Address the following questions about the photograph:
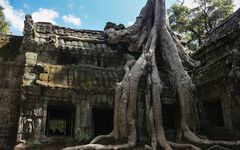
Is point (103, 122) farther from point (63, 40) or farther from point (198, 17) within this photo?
point (198, 17)

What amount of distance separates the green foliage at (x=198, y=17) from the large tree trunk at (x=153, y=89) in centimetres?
883

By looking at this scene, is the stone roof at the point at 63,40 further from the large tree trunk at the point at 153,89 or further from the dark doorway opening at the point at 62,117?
the dark doorway opening at the point at 62,117

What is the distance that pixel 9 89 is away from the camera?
878cm

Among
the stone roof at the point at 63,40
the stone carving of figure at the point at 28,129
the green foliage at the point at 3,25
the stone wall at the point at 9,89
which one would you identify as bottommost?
the stone carving of figure at the point at 28,129

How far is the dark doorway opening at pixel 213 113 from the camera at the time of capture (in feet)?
29.5

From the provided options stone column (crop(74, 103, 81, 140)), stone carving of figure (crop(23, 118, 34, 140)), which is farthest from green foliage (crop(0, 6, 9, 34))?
stone carving of figure (crop(23, 118, 34, 140))

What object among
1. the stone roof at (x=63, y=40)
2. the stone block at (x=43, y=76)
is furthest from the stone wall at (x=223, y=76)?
the stone block at (x=43, y=76)

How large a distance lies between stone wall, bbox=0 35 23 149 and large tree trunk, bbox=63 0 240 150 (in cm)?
259

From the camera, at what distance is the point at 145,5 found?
11.5 metres

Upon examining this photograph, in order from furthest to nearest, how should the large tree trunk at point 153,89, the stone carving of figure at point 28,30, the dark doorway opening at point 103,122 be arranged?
the dark doorway opening at point 103,122 < the stone carving of figure at point 28,30 < the large tree trunk at point 153,89

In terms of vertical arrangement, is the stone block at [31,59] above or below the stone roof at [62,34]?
below

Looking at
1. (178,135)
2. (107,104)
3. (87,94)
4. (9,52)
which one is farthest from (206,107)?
(9,52)

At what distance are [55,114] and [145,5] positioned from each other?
5390 mm

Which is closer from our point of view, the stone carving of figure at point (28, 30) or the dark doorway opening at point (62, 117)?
the dark doorway opening at point (62, 117)
